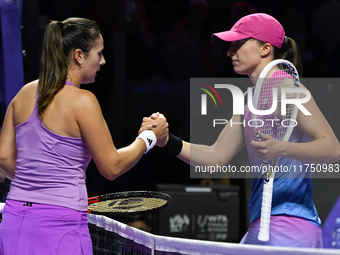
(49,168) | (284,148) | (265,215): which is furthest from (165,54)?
(49,168)

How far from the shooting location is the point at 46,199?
1439mm

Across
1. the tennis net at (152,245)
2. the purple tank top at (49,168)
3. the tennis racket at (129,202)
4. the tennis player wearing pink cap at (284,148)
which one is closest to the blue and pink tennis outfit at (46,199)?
the purple tank top at (49,168)

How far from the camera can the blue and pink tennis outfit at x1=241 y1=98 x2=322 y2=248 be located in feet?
5.81

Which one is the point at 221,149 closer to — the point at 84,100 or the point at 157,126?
the point at 157,126

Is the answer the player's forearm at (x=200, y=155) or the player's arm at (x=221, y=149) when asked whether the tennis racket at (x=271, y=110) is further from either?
the player's forearm at (x=200, y=155)

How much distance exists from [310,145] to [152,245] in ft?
2.24

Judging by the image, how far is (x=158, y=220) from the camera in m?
3.81

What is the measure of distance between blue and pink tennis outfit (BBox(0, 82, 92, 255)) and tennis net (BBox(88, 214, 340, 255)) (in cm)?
26

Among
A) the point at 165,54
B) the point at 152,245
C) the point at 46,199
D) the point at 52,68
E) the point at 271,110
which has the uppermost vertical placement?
the point at 165,54

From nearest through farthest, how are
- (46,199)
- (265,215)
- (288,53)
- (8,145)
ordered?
(46,199) < (8,145) < (265,215) < (288,53)

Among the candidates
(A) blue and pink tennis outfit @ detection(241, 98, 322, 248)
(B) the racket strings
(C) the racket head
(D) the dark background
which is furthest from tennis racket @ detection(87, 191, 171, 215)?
(D) the dark background

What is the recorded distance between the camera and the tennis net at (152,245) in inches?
54.1

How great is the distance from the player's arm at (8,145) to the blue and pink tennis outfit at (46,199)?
94mm

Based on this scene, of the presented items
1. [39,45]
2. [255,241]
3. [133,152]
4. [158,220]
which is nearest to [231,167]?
[158,220]
